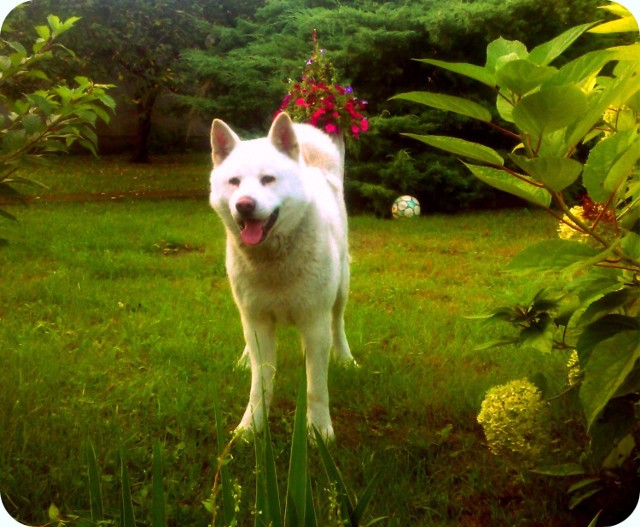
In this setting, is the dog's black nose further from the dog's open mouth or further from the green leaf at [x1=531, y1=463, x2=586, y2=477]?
the green leaf at [x1=531, y1=463, x2=586, y2=477]

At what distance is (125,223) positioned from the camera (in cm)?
170

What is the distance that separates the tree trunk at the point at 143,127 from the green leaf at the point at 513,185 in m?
0.79

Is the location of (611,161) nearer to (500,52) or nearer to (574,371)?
(500,52)

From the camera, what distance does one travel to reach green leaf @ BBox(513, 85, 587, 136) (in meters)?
1.05

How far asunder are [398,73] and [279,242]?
0.49 metres

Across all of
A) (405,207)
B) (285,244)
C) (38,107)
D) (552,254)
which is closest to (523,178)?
(552,254)

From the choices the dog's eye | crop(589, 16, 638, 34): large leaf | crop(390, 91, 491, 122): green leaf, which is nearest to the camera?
crop(390, 91, 491, 122): green leaf

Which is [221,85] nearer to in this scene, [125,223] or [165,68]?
[165,68]

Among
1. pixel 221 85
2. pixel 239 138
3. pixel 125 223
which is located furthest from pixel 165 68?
pixel 125 223

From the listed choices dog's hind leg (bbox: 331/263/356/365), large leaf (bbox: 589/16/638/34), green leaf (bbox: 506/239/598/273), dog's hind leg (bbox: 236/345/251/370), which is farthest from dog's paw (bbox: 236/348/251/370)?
large leaf (bbox: 589/16/638/34)

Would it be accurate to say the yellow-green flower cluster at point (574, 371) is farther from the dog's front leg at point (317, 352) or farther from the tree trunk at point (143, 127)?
the tree trunk at point (143, 127)

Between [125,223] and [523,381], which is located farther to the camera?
[125,223]

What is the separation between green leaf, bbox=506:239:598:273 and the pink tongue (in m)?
0.60

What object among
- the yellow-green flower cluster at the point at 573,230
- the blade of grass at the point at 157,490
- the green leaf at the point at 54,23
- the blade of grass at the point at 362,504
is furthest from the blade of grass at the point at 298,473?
the green leaf at the point at 54,23
